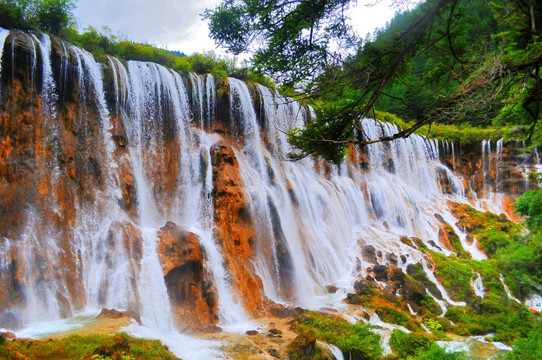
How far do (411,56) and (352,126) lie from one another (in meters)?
1.19

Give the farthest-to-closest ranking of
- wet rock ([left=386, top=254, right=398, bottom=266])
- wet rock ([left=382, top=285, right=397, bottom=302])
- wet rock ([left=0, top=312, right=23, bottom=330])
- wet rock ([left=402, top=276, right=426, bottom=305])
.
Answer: wet rock ([left=386, top=254, right=398, bottom=266]), wet rock ([left=402, top=276, right=426, bottom=305]), wet rock ([left=382, top=285, right=397, bottom=302]), wet rock ([left=0, top=312, right=23, bottom=330])

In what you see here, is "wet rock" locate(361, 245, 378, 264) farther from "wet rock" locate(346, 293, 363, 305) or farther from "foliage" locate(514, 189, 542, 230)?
"foliage" locate(514, 189, 542, 230)

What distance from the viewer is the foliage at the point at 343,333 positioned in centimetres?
802

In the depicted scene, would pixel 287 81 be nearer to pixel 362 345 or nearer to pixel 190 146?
pixel 362 345

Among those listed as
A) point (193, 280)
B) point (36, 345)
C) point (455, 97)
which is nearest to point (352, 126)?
point (455, 97)

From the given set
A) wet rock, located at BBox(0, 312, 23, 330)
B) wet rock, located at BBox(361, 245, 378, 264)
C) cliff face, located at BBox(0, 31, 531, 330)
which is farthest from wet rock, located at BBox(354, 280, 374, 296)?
wet rock, located at BBox(0, 312, 23, 330)

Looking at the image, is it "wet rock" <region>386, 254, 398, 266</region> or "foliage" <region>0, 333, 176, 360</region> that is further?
"wet rock" <region>386, 254, 398, 266</region>

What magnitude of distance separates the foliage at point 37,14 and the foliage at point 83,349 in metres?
11.9

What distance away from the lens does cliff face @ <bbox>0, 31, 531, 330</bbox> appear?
9719 mm

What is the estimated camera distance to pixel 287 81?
5.16 meters

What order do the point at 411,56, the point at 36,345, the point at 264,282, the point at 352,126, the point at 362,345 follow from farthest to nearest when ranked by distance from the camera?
the point at 264,282 < the point at 362,345 < the point at 36,345 < the point at 352,126 < the point at 411,56

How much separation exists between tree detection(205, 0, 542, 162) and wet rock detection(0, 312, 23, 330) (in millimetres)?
7882

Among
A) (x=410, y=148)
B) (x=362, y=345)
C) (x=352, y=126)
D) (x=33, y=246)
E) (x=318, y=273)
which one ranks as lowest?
(x=362, y=345)

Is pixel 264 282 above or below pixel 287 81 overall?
below
